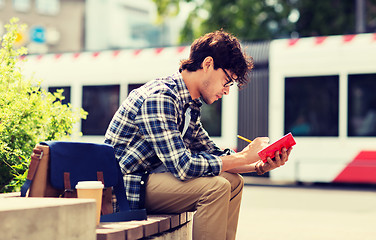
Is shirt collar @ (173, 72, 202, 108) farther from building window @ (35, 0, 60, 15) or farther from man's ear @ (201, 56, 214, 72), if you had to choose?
building window @ (35, 0, 60, 15)

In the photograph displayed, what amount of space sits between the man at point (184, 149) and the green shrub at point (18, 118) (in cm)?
99

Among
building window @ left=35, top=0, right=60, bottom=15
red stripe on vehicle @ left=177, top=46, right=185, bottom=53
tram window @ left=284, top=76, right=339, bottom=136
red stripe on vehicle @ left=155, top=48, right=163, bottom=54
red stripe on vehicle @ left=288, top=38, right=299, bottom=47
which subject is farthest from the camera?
building window @ left=35, top=0, right=60, bottom=15

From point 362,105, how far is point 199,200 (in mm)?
8277

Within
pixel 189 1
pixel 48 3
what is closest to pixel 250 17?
pixel 189 1

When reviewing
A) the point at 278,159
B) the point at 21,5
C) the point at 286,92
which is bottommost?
the point at 278,159

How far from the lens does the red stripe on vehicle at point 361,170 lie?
10.3m

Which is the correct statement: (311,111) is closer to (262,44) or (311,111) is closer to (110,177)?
(262,44)

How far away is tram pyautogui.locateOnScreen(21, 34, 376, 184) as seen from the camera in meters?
10.6

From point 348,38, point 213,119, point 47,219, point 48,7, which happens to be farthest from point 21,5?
point 47,219

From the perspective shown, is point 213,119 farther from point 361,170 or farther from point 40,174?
point 40,174

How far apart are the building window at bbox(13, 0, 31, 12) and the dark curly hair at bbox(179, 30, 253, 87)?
1687 inches

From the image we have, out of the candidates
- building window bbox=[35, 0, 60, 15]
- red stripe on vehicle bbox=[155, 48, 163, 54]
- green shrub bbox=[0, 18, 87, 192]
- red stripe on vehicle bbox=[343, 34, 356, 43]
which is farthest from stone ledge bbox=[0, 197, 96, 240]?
building window bbox=[35, 0, 60, 15]

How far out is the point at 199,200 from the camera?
3.11 metres

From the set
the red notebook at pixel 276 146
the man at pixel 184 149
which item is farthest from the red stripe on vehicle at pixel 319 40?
the red notebook at pixel 276 146
